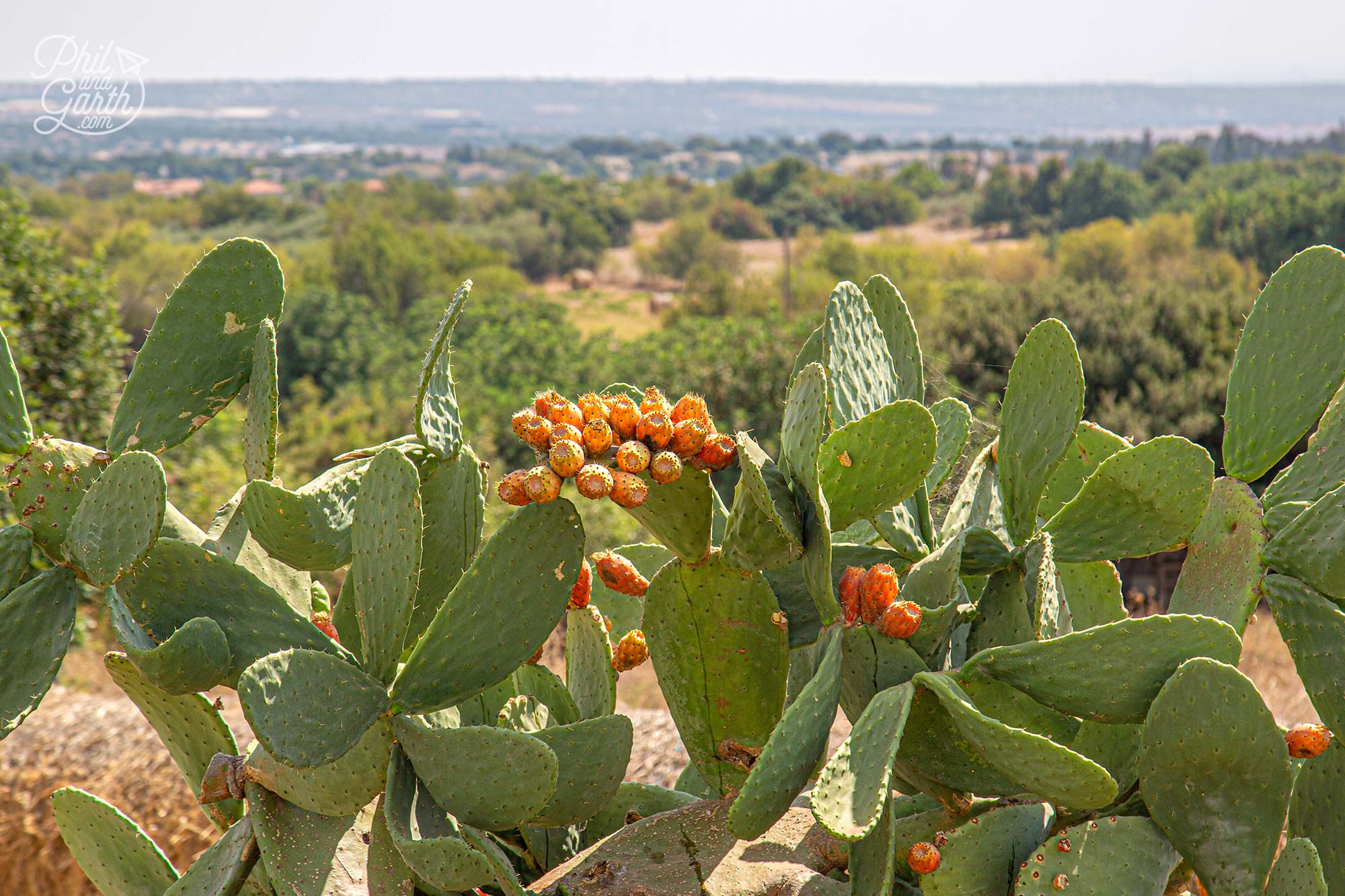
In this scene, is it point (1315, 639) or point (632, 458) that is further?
point (1315, 639)

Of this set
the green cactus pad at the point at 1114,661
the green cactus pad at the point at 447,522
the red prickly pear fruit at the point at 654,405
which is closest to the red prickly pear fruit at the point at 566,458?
the red prickly pear fruit at the point at 654,405

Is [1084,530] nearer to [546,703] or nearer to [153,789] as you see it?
[546,703]

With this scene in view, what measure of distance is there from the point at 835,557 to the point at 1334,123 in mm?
128482

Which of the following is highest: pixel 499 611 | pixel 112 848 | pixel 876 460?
pixel 876 460

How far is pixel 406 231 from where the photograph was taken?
4181cm

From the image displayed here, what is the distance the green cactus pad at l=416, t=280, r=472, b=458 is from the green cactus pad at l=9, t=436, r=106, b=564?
351 mm

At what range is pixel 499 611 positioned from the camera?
1.00 meters

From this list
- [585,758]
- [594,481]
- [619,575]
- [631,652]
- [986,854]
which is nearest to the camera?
[594,481]

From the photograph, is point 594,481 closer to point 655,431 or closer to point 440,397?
point 655,431

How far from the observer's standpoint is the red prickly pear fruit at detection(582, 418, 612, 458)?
92cm

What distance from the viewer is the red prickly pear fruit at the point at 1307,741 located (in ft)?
3.33

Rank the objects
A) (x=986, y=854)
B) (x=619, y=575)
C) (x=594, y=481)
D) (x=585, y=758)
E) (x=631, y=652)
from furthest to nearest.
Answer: (x=631, y=652)
(x=619, y=575)
(x=585, y=758)
(x=986, y=854)
(x=594, y=481)

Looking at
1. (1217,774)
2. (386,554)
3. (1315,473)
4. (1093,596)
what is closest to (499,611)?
(386,554)

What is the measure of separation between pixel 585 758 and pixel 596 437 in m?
0.37
